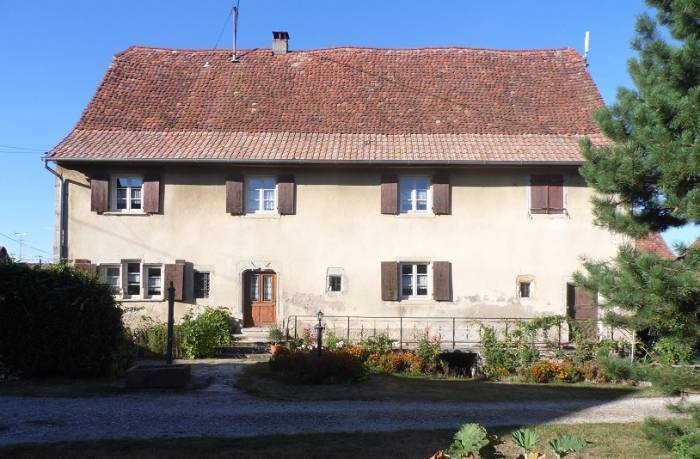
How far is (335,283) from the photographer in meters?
18.1

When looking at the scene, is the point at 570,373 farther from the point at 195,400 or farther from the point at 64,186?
the point at 64,186

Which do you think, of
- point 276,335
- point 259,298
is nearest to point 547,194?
point 276,335

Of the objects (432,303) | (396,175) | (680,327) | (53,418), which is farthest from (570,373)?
(53,418)

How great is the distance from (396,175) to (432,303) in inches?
134

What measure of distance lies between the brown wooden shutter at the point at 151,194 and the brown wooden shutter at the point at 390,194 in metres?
5.77

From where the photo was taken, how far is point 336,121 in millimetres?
19203

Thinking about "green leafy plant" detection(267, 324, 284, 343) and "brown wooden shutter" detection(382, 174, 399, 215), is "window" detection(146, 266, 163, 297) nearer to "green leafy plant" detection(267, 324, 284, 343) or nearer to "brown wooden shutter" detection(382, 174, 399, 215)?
"green leafy plant" detection(267, 324, 284, 343)

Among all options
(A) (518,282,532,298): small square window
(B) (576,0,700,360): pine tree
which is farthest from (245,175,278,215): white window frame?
(B) (576,0,700,360): pine tree

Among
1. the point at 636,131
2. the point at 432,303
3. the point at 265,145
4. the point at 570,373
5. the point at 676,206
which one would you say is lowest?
the point at 570,373

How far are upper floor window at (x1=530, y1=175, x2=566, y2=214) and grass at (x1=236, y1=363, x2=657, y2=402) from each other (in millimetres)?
5293

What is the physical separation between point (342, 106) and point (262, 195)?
12.0ft

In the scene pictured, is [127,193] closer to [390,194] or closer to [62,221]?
[62,221]

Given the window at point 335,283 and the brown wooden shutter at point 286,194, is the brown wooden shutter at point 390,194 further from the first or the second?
the brown wooden shutter at point 286,194

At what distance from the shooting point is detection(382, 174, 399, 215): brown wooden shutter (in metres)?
17.9
